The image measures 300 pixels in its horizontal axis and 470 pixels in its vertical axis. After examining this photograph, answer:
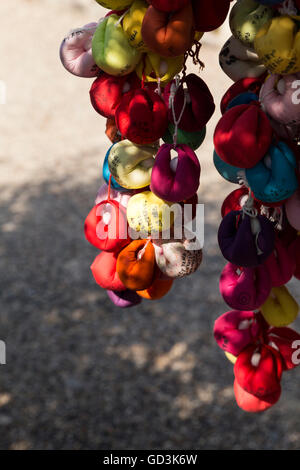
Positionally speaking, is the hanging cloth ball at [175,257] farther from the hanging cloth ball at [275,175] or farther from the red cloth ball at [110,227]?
the hanging cloth ball at [275,175]

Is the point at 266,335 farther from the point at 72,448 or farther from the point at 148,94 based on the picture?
the point at 72,448

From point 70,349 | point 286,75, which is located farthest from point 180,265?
point 70,349

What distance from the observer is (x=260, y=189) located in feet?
3.69

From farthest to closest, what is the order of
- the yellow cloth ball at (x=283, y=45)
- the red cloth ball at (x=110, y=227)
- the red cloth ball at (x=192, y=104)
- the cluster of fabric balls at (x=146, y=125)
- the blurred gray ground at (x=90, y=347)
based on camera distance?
the blurred gray ground at (x=90, y=347)
the red cloth ball at (x=110, y=227)
the red cloth ball at (x=192, y=104)
the cluster of fabric balls at (x=146, y=125)
the yellow cloth ball at (x=283, y=45)

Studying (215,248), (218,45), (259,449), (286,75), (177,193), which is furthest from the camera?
(218,45)

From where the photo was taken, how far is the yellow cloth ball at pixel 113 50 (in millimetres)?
1203

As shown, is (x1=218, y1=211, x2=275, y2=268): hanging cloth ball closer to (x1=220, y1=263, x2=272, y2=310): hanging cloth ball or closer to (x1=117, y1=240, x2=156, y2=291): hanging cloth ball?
(x1=220, y1=263, x2=272, y2=310): hanging cloth ball

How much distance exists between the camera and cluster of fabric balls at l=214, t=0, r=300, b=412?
1054 millimetres

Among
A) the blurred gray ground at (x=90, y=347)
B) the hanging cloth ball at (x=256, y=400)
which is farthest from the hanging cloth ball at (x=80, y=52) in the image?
the blurred gray ground at (x=90, y=347)

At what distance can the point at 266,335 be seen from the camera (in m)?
1.45

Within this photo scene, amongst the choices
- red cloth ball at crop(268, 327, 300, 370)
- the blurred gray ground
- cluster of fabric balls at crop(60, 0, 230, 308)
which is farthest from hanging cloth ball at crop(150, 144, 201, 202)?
the blurred gray ground

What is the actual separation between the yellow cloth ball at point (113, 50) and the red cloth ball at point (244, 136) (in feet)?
0.92

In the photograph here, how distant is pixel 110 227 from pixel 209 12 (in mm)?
544

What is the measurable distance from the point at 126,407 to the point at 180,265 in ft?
6.49
